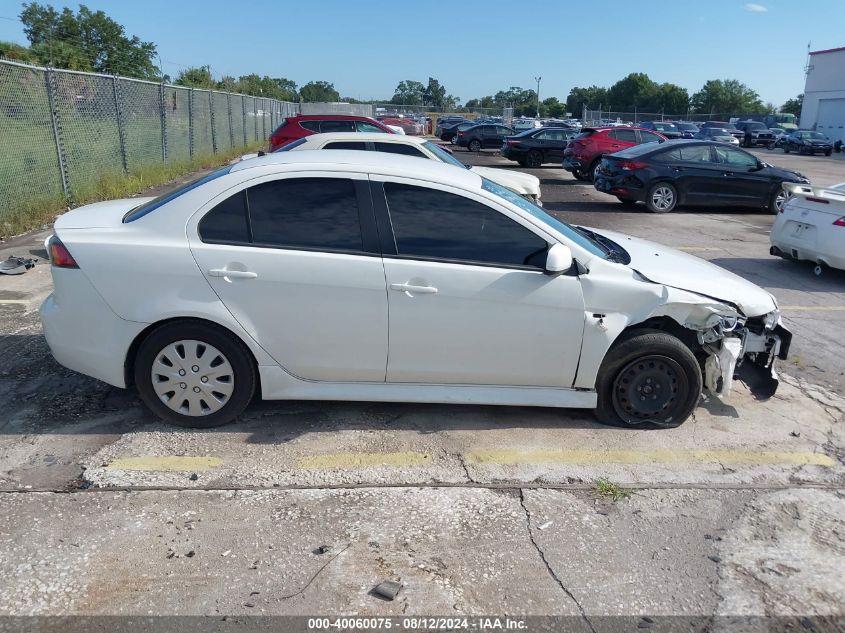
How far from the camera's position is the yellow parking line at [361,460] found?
155 inches

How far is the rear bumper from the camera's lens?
4.07m

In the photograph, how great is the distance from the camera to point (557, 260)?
4.06 metres

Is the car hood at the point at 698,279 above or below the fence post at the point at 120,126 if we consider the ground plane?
below

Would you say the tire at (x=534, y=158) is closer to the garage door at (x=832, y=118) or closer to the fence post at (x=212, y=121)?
the fence post at (x=212, y=121)

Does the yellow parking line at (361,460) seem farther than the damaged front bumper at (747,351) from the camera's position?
No

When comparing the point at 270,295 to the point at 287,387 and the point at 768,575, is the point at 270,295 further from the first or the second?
the point at 768,575

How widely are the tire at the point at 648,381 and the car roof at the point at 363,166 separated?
1.43 metres

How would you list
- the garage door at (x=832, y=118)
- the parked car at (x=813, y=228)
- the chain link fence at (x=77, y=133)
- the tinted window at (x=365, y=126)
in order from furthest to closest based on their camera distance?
the garage door at (x=832, y=118) → the tinted window at (x=365, y=126) → the chain link fence at (x=77, y=133) → the parked car at (x=813, y=228)

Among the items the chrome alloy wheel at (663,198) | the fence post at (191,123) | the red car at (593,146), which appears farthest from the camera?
the red car at (593,146)

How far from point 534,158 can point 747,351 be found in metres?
22.3

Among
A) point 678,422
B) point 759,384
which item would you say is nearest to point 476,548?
point 678,422

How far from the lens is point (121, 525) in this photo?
3330mm

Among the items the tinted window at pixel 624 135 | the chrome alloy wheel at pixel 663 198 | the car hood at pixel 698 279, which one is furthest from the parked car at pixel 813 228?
the tinted window at pixel 624 135

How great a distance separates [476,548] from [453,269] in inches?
64.1
